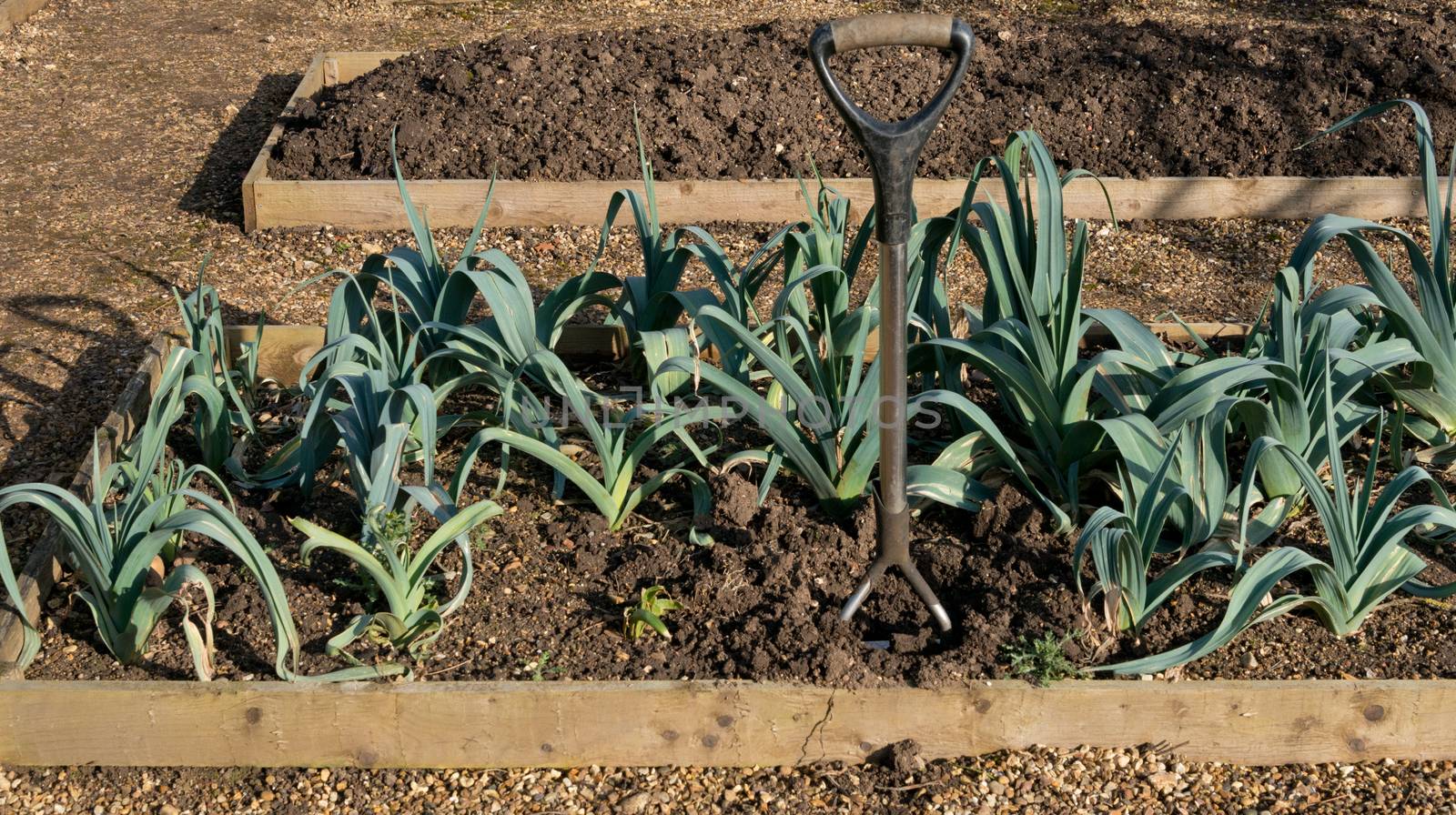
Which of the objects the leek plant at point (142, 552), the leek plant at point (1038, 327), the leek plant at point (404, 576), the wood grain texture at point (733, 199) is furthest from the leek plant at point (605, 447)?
the wood grain texture at point (733, 199)

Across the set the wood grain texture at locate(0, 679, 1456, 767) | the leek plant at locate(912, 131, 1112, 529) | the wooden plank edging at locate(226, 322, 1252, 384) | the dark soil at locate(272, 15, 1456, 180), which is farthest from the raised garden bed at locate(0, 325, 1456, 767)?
the dark soil at locate(272, 15, 1456, 180)

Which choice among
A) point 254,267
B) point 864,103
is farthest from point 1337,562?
point 254,267

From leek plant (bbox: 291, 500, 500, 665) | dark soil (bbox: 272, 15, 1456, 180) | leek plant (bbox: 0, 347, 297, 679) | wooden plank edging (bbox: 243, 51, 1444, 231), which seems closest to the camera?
leek plant (bbox: 0, 347, 297, 679)

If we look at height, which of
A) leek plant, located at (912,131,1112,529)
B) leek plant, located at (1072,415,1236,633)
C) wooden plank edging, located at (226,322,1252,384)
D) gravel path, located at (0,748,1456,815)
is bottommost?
gravel path, located at (0,748,1456,815)

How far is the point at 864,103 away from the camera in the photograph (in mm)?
5809

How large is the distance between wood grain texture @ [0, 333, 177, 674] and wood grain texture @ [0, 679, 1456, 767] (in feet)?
0.62

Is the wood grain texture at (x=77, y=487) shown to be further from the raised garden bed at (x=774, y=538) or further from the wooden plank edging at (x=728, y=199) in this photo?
the wooden plank edging at (x=728, y=199)

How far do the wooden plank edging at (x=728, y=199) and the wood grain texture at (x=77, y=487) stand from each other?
1251mm

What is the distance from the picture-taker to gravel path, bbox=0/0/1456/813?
2.72m

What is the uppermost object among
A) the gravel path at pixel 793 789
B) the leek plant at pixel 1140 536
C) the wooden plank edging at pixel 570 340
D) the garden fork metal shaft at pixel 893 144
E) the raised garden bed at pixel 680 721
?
the garden fork metal shaft at pixel 893 144

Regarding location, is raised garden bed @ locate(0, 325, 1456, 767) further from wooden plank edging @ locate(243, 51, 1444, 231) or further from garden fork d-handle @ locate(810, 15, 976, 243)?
wooden plank edging @ locate(243, 51, 1444, 231)

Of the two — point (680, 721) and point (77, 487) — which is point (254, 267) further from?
point (680, 721)

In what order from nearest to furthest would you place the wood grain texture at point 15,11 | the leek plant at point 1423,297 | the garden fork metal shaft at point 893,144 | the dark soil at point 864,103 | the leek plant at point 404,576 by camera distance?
the garden fork metal shaft at point 893,144
the leek plant at point 404,576
the leek plant at point 1423,297
the dark soil at point 864,103
the wood grain texture at point 15,11

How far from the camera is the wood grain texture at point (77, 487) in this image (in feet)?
9.46
